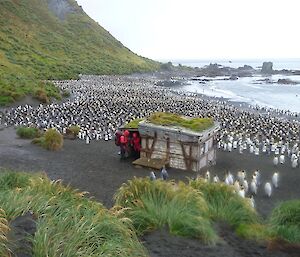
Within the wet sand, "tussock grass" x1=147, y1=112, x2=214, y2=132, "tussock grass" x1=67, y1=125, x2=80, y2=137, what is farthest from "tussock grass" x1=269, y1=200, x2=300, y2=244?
"tussock grass" x1=67, y1=125, x2=80, y2=137

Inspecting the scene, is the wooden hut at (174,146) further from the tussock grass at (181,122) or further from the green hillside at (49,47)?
the green hillside at (49,47)

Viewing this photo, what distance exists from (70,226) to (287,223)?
555cm

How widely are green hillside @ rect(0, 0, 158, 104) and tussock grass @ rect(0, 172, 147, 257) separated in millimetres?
36980

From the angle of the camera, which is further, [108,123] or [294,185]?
[108,123]

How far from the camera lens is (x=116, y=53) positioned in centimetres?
14238

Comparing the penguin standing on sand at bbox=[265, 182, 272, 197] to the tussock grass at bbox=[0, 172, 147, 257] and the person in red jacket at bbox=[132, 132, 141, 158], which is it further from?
the tussock grass at bbox=[0, 172, 147, 257]

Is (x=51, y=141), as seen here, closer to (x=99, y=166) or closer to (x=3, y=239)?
(x=99, y=166)

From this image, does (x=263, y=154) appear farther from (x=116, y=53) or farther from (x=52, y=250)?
(x=116, y=53)

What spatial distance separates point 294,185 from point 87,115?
22172 mm

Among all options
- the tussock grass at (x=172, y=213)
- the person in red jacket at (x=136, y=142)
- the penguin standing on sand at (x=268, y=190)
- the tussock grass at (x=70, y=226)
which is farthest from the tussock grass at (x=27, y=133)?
the tussock grass at (x=70, y=226)

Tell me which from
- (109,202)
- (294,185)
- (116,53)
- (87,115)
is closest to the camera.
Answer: (109,202)

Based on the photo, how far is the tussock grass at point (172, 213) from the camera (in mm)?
9273

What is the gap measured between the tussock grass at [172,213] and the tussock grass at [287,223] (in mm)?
1663

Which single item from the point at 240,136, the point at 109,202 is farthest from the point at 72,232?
the point at 240,136
